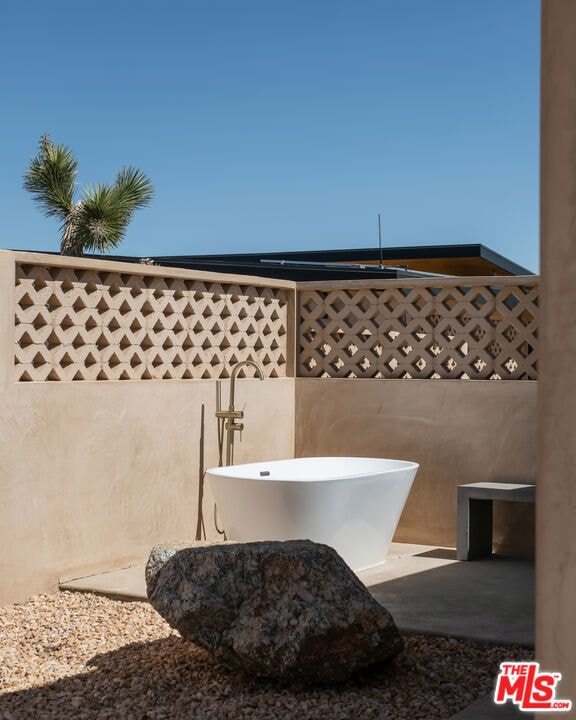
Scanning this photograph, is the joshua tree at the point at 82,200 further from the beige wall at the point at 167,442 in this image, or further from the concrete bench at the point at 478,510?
the concrete bench at the point at 478,510

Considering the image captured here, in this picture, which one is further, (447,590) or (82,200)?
(82,200)

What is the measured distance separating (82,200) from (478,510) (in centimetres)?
1301

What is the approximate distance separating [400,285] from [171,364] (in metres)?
1.59

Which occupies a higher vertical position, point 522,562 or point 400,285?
point 400,285

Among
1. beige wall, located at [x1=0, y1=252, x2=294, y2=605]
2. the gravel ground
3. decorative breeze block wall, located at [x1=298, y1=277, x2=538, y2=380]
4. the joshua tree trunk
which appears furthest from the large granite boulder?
the joshua tree trunk

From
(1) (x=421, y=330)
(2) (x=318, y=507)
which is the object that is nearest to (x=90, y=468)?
(2) (x=318, y=507)

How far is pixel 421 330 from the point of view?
6438 millimetres

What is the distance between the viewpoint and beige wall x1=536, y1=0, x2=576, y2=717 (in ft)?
5.38

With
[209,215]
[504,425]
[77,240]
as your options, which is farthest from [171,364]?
[209,215]

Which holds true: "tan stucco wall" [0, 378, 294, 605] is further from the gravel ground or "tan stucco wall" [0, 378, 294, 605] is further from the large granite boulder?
the large granite boulder

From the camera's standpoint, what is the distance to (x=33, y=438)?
15.7 feet

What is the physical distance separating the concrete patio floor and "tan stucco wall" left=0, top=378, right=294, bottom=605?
0.20 metres

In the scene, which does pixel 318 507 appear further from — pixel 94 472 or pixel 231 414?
pixel 94 472

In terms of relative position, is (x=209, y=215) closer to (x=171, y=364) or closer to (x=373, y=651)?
(x=171, y=364)
